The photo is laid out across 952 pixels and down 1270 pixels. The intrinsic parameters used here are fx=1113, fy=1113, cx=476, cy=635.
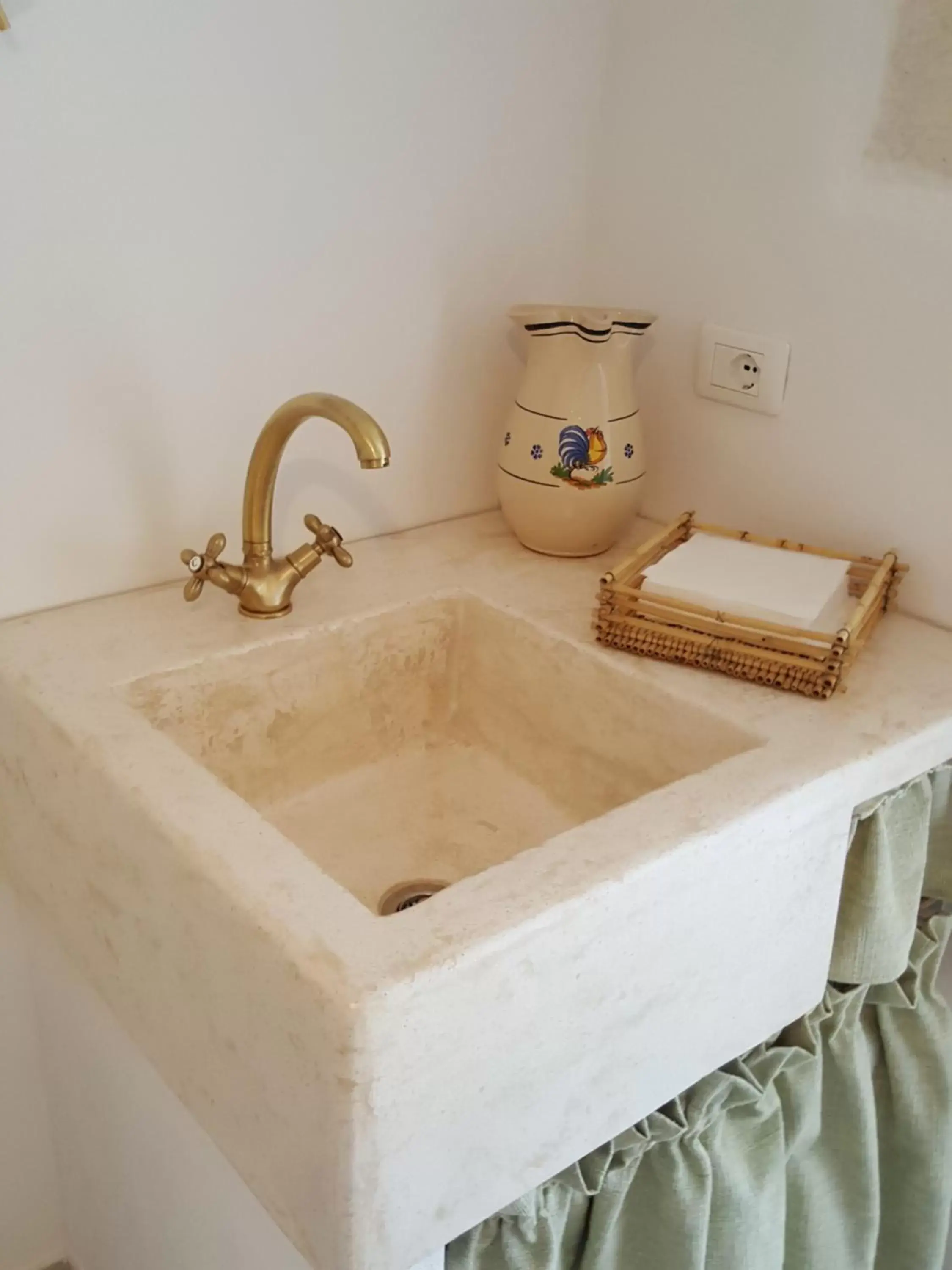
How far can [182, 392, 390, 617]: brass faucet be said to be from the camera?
97 centimetres

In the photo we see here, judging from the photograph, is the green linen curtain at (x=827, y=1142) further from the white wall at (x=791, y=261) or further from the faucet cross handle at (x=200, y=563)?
the faucet cross handle at (x=200, y=563)

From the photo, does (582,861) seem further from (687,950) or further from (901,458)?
(901,458)

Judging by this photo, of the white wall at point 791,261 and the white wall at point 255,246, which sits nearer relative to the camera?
the white wall at point 255,246

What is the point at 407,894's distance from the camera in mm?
1010

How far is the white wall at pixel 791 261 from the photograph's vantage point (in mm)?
1037

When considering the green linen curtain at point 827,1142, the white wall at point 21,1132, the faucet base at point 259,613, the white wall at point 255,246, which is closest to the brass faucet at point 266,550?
the faucet base at point 259,613

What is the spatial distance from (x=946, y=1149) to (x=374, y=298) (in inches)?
39.9

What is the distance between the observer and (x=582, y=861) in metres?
0.71

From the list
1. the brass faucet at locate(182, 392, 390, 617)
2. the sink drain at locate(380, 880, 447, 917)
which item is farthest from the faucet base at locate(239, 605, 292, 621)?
the sink drain at locate(380, 880, 447, 917)

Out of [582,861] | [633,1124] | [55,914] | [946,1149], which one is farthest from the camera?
[946,1149]

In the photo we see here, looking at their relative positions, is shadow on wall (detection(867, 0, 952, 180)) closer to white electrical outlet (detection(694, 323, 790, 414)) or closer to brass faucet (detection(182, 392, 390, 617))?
white electrical outlet (detection(694, 323, 790, 414))

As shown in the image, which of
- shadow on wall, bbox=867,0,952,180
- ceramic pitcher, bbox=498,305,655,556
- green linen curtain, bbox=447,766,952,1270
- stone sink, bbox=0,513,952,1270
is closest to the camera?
stone sink, bbox=0,513,952,1270

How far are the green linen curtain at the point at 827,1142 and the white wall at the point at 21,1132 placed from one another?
0.60 metres

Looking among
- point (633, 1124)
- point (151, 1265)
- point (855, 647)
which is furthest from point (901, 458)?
point (151, 1265)
